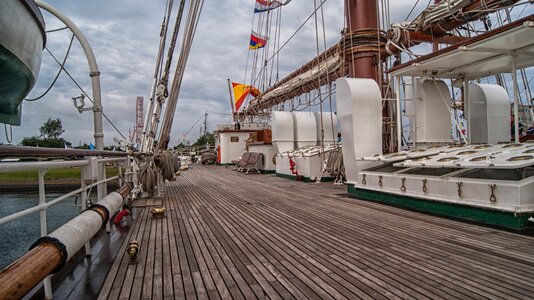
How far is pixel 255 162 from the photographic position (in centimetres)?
1552

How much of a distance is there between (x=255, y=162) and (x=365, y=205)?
31.6 feet

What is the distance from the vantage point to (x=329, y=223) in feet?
15.5

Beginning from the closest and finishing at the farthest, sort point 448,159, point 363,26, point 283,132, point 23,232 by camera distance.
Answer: point 448,159 → point 363,26 → point 23,232 → point 283,132

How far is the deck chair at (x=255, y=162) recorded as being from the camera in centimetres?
1558

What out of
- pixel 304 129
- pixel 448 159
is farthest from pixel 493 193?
pixel 304 129

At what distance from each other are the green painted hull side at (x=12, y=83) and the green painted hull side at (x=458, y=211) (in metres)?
4.86

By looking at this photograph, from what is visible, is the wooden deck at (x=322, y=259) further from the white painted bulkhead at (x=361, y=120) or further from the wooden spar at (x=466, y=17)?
the wooden spar at (x=466, y=17)

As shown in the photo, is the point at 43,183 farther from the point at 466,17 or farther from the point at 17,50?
the point at 466,17

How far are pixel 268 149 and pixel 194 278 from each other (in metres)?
13.1

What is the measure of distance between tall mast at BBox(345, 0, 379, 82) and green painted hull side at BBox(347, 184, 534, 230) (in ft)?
11.7

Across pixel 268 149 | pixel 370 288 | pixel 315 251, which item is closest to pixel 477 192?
pixel 315 251

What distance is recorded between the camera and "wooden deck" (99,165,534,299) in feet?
8.01

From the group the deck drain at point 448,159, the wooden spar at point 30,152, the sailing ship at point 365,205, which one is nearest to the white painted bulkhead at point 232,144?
the sailing ship at point 365,205

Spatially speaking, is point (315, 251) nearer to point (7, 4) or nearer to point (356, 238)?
point (356, 238)
